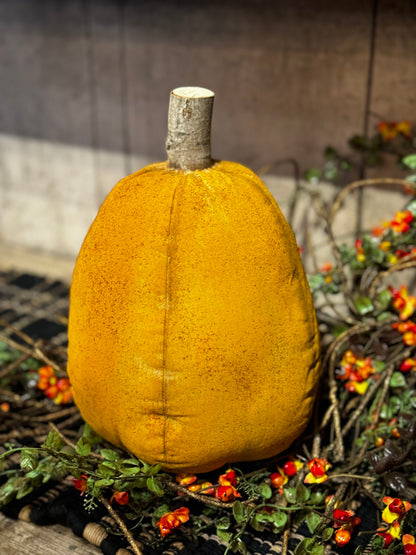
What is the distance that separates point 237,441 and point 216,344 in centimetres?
20

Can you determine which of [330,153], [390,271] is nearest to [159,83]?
[330,153]

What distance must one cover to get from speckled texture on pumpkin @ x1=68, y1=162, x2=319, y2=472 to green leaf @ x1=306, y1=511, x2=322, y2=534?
147 mm

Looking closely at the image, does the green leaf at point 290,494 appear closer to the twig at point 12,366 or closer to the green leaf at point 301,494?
the green leaf at point 301,494

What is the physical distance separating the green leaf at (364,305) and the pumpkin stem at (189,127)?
0.58 meters

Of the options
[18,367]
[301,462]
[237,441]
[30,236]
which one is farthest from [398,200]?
[30,236]

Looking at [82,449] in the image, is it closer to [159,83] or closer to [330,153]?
[330,153]

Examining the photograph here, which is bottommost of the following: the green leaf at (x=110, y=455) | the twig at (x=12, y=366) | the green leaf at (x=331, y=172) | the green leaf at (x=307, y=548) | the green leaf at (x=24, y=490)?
the green leaf at (x=24, y=490)

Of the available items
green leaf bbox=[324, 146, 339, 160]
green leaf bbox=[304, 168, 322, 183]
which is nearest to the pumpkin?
green leaf bbox=[304, 168, 322, 183]

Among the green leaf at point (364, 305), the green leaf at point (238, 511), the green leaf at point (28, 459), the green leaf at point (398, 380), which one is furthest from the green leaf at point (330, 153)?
the green leaf at point (28, 459)

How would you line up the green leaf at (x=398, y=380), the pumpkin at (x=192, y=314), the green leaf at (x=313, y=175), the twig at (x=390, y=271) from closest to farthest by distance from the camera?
the pumpkin at (x=192, y=314) → the green leaf at (x=398, y=380) → the twig at (x=390, y=271) → the green leaf at (x=313, y=175)

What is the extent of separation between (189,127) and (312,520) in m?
0.76

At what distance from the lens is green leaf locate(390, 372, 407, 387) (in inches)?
54.2

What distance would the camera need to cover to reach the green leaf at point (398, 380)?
1377mm

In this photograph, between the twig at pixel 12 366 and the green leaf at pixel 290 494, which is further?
the twig at pixel 12 366
